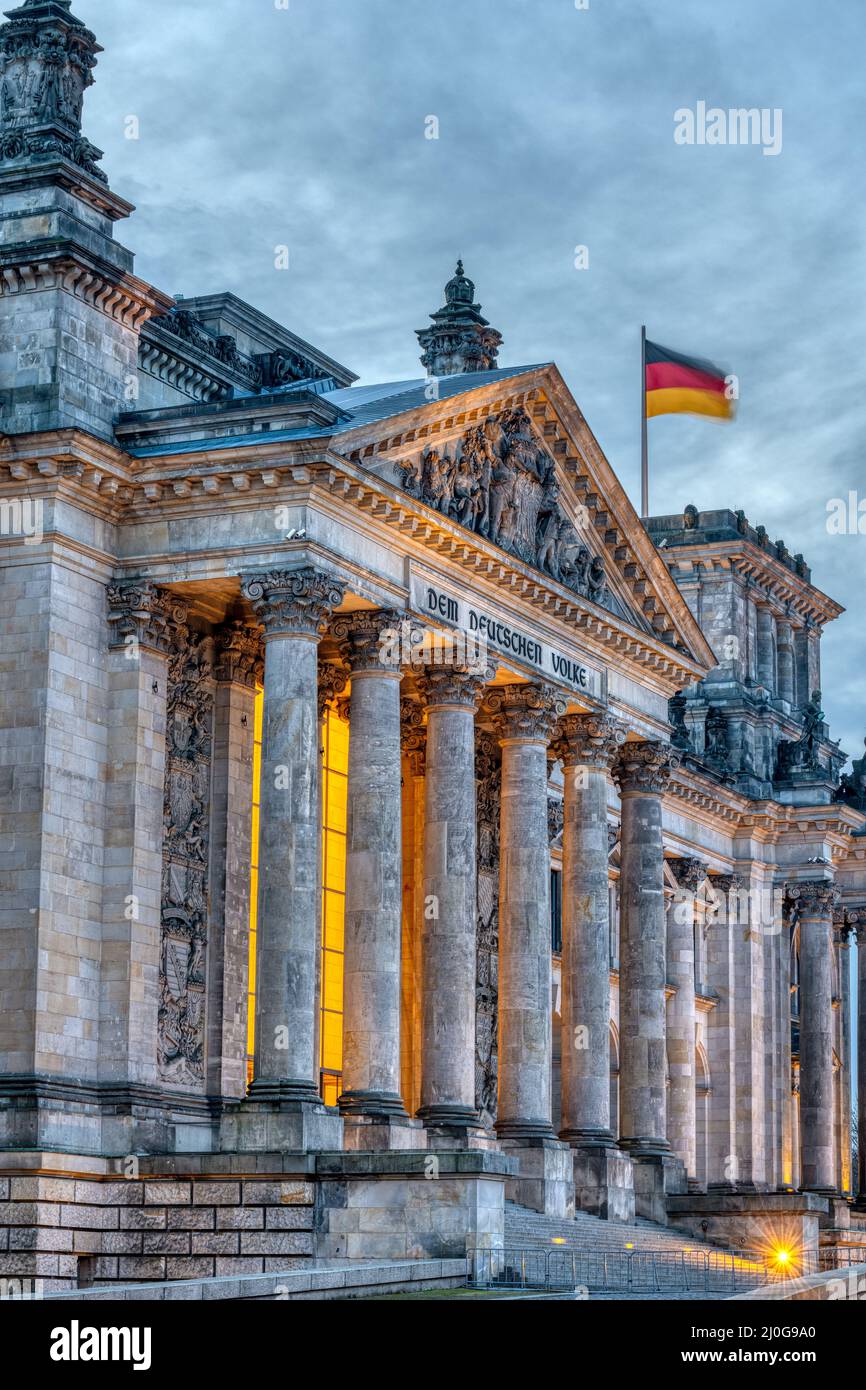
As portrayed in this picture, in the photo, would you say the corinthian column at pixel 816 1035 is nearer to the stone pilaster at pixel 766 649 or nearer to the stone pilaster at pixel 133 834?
the stone pilaster at pixel 766 649

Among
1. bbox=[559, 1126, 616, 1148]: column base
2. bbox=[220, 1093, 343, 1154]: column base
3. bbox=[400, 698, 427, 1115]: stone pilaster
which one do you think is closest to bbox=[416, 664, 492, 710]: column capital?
bbox=[400, 698, 427, 1115]: stone pilaster

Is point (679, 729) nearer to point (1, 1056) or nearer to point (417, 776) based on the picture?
point (417, 776)

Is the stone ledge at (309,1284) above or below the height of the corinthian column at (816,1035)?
below

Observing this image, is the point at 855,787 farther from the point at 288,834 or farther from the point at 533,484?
the point at 288,834

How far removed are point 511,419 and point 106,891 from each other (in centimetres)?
1435

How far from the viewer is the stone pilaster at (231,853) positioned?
46.2 m

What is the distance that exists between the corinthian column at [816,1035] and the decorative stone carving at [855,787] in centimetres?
669

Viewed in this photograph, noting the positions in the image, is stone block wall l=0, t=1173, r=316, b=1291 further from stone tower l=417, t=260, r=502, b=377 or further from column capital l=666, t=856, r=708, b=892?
column capital l=666, t=856, r=708, b=892

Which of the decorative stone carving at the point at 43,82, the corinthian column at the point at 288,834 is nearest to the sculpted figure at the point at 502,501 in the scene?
the corinthian column at the point at 288,834

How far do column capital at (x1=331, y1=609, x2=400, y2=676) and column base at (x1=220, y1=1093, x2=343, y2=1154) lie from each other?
846 centimetres

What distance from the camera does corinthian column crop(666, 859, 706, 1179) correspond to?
69.4 m

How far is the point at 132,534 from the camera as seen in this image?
4456 cm
